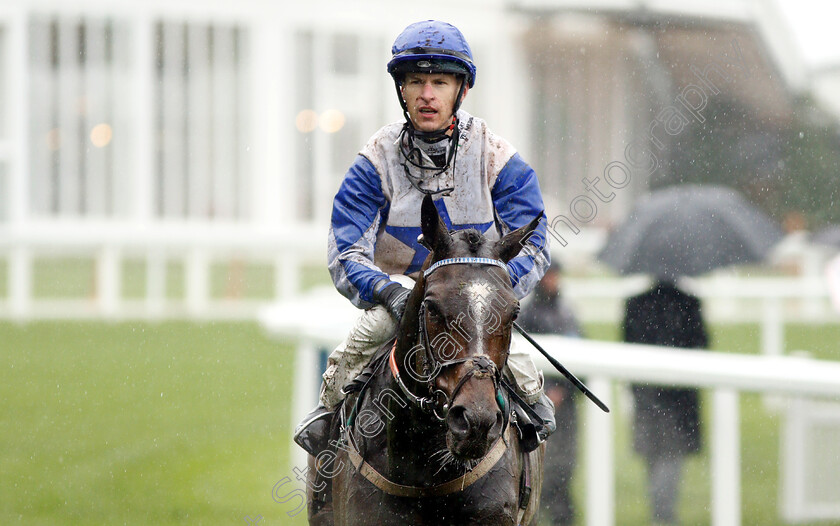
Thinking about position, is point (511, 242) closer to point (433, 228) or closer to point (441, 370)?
point (433, 228)

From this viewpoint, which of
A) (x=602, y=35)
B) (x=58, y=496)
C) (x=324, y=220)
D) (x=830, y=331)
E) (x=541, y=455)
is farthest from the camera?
(x=324, y=220)

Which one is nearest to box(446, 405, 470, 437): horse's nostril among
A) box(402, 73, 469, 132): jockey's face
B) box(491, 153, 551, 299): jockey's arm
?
box(491, 153, 551, 299): jockey's arm

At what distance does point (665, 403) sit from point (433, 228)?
141 inches

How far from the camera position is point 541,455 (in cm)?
296

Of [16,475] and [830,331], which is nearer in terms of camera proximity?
[16,475]

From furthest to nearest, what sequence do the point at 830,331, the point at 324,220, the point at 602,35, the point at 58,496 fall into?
the point at 324,220 → the point at 830,331 → the point at 602,35 → the point at 58,496

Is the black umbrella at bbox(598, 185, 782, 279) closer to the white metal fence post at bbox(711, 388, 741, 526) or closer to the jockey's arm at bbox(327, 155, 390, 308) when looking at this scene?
the white metal fence post at bbox(711, 388, 741, 526)

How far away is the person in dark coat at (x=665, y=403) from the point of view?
523cm

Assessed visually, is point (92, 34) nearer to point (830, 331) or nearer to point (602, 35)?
point (602, 35)

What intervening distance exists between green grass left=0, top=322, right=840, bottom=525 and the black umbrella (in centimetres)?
103

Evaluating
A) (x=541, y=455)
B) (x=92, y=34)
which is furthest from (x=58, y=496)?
(x=92, y=34)

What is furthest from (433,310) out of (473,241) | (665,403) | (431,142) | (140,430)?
(140,430)

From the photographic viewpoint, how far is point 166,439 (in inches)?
268

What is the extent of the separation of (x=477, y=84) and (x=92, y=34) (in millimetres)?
4596
